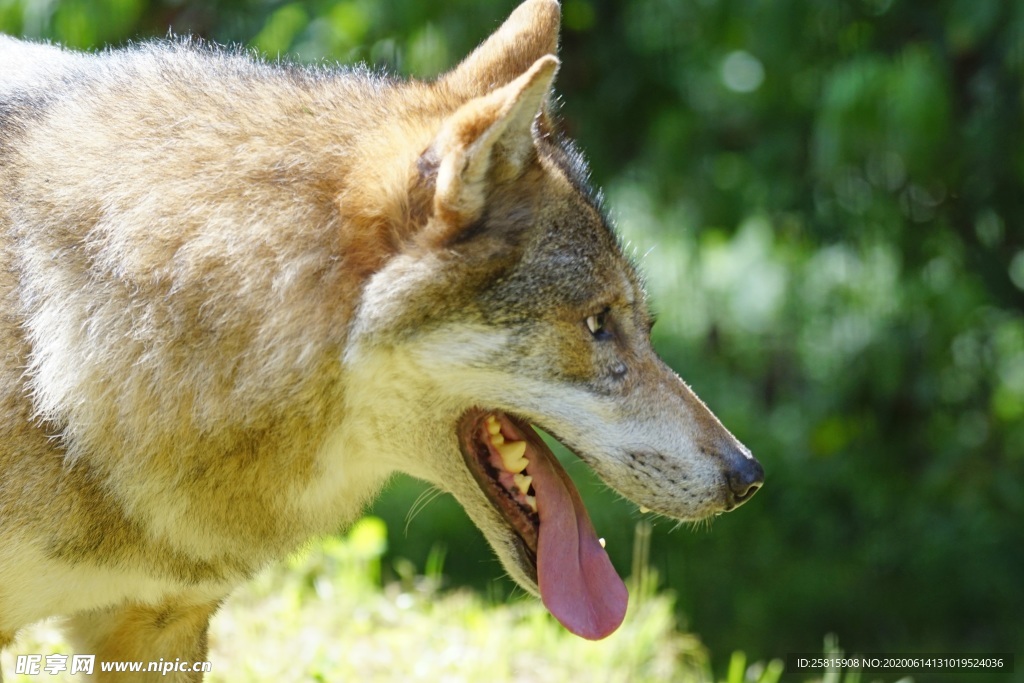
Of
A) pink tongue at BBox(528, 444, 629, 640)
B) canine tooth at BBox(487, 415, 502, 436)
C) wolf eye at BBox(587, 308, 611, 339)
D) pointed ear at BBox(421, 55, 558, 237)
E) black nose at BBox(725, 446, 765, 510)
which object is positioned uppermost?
pointed ear at BBox(421, 55, 558, 237)

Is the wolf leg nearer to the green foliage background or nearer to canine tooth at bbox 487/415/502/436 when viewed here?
canine tooth at bbox 487/415/502/436

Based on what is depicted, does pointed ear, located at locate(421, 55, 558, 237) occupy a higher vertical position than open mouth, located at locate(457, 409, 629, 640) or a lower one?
higher

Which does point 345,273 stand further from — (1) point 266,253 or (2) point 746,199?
(2) point 746,199

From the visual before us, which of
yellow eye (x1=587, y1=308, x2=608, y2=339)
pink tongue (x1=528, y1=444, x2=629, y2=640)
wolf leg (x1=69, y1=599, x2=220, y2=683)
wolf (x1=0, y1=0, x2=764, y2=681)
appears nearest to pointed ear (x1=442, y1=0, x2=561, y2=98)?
wolf (x1=0, y1=0, x2=764, y2=681)

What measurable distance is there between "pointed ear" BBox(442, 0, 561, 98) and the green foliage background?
1.55 metres

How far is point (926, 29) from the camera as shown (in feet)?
15.0

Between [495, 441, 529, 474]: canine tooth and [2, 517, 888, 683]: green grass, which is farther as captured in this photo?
[2, 517, 888, 683]: green grass

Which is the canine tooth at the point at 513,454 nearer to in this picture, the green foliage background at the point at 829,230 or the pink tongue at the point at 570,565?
the pink tongue at the point at 570,565

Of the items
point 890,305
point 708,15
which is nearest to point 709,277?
point 890,305

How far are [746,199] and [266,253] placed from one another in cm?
331

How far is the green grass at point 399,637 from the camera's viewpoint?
3363mm

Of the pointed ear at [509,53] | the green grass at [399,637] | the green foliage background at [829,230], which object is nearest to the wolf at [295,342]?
the pointed ear at [509,53]

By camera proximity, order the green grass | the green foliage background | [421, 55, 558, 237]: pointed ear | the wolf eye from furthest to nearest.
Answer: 1. the green foliage background
2. the green grass
3. the wolf eye
4. [421, 55, 558, 237]: pointed ear

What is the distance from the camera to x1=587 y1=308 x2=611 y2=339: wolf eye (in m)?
2.42
